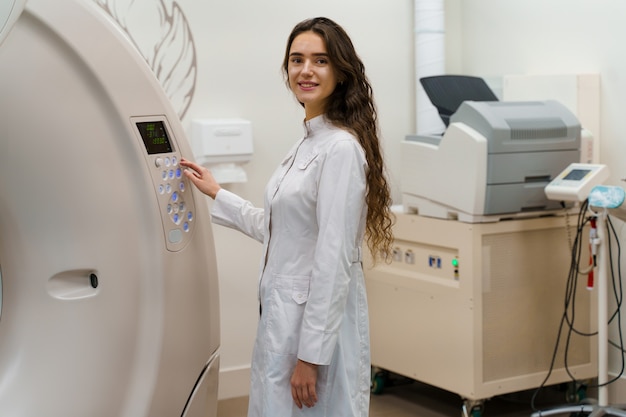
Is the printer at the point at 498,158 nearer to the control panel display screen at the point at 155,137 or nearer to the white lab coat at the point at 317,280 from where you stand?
the white lab coat at the point at 317,280

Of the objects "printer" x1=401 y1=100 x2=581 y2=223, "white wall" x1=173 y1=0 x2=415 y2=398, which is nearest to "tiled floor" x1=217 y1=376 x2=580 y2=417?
"white wall" x1=173 y1=0 x2=415 y2=398

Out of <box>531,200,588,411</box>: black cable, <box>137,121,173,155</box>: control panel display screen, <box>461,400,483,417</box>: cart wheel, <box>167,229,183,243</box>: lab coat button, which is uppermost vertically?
<box>137,121,173,155</box>: control panel display screen

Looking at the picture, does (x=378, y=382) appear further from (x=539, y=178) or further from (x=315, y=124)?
(x=315, y=124)

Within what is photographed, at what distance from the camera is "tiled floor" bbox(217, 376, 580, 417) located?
347 cm

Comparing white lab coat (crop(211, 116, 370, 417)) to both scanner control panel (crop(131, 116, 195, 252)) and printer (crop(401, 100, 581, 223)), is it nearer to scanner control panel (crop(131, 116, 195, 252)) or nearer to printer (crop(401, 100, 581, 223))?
scanner control panel (crop(131, 116, 195, 252))

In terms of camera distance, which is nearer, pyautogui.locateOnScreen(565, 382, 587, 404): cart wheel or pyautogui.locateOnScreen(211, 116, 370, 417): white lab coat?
A: pyautogui.locateOnScreen(211, 116, 370, 417): white lab coat

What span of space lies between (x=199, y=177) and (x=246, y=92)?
1475 mm

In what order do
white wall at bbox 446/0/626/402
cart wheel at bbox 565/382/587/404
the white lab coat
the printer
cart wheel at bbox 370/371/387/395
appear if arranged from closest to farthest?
the white lab coat → the printer → white wall at bbox 446/0/626/402 → cart wheel at bbox 565/382/587/404 → cart wheel at bbox 370/371/387/395

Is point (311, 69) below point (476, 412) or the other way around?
the other way around

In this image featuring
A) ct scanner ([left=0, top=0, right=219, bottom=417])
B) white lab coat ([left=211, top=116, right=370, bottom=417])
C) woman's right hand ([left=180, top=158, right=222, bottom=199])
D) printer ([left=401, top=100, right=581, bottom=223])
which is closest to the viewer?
ct scanner ([left=0, top=0, right=219, bottom=417])

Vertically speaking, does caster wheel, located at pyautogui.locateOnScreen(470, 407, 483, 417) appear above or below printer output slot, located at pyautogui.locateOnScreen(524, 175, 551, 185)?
below

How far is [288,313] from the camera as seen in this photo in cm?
202

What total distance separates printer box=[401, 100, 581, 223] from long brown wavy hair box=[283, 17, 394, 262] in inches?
39.0

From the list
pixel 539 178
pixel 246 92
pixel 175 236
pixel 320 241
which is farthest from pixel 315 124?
pixel 246 92
